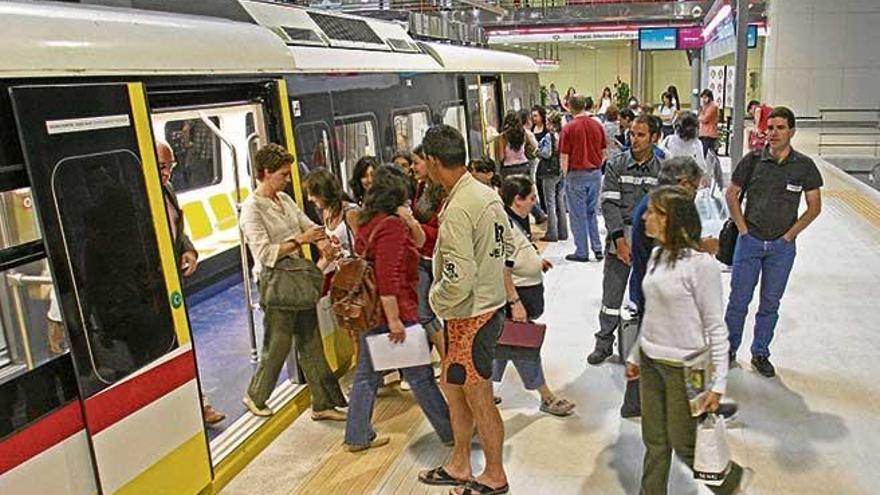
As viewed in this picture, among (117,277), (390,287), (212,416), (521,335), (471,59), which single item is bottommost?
(212,416)

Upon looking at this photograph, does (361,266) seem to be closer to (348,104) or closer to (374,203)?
(374,203)

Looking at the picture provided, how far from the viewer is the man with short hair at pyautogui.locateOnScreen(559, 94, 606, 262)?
7605mm

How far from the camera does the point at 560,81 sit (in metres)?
35.7

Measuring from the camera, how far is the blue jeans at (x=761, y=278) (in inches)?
186

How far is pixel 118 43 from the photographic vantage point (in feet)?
10.2

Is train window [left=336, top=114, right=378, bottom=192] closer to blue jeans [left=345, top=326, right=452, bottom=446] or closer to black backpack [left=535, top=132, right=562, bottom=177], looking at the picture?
blue jeans [left=345, top=326, right=452, bottom=446]

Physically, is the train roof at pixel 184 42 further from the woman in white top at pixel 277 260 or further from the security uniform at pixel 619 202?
the security uniform at pixel 619 202

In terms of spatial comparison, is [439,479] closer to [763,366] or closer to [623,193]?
[623,193]

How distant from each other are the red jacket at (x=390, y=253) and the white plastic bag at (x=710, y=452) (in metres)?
1.56

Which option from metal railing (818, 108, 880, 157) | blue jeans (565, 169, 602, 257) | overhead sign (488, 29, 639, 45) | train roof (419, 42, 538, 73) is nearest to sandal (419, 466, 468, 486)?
blue jeans (565, 169, 602, 257)

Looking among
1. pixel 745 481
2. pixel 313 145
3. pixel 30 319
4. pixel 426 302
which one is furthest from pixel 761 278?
pixel 30 319

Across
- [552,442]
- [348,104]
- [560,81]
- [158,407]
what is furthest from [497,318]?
[560,81]

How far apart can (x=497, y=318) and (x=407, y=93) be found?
Answer: 3.76 metres

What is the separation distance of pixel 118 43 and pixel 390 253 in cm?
150
